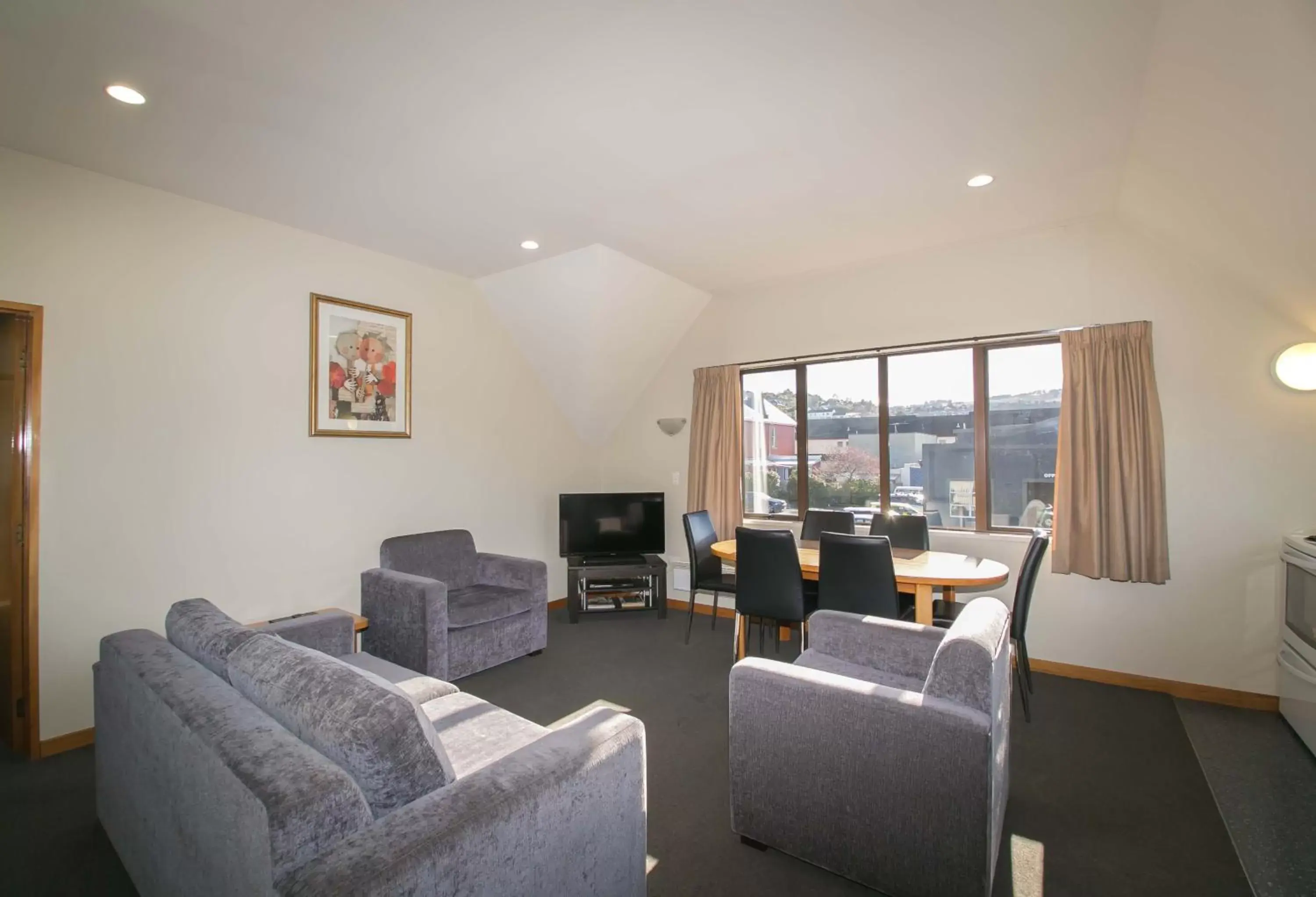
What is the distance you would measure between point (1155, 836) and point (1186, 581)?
5.91ft

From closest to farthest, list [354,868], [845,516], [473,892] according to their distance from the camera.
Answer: [354,868], [473,892], [845,516]

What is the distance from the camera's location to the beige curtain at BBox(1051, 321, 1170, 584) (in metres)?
3.36

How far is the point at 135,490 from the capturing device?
117 inches

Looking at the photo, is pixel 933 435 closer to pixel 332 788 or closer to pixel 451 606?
pixel 451 606

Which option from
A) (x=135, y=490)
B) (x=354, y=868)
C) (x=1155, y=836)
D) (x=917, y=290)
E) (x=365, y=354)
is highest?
(x=917, y=290)

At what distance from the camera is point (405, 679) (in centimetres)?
252

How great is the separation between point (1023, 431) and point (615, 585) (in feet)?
10.7

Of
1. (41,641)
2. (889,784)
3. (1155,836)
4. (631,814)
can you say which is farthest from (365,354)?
(1155,836)

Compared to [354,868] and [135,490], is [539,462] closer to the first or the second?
[135,490]

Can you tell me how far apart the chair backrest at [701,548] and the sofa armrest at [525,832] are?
8.69 feet

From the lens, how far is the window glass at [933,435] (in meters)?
4.09

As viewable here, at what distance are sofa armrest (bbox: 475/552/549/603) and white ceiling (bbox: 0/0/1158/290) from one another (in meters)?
2.19

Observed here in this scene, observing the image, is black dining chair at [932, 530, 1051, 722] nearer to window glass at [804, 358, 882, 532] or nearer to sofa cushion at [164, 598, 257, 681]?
window glass at [804, 358, 882, 532]

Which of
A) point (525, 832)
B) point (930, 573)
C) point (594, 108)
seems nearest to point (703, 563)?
point (930, 573)
